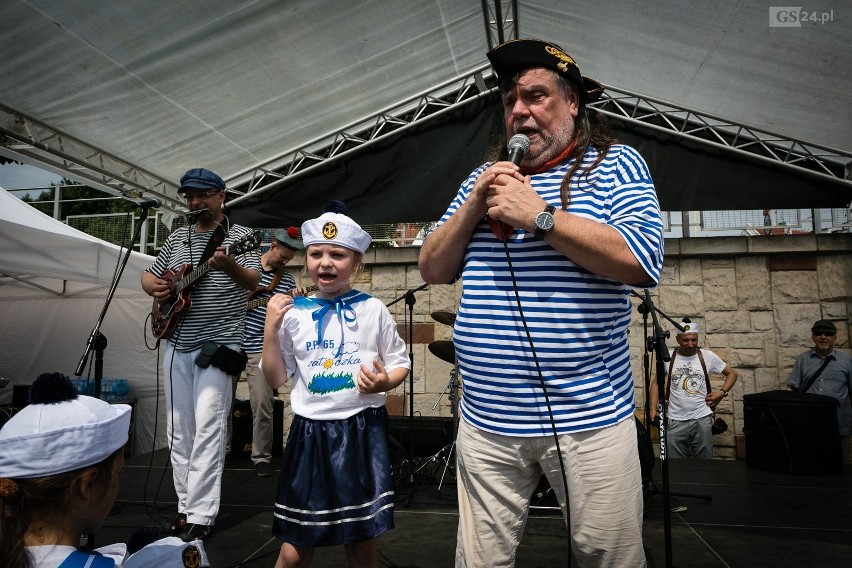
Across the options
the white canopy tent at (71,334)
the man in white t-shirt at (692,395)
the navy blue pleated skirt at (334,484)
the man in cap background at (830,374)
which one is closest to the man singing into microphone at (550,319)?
the navy blue pleated skirt at (334,484)

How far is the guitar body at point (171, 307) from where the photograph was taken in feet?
11.2

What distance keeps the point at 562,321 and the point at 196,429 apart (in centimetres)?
263

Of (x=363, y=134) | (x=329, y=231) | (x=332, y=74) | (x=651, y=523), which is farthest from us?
(x=363, y=134)

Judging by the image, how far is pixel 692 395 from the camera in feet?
20.0

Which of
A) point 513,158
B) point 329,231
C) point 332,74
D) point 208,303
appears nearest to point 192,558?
point 513,158

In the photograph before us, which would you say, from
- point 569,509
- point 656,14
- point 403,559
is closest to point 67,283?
point 403,559

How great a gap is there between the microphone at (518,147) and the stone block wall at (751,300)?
17.7ft

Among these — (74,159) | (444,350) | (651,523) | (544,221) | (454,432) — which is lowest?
(651,523)

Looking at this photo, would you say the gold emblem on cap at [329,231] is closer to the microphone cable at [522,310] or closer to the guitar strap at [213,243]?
the microphone cable at [522,310]


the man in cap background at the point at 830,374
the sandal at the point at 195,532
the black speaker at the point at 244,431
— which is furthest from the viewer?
the black speaker at the point at 244,431

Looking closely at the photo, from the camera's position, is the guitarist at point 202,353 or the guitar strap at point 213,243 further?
the guitar strap at point 213,243

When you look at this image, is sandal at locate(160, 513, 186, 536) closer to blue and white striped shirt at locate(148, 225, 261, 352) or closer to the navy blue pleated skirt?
blue and white striped shirt at locate(148, 225, 261, 352)

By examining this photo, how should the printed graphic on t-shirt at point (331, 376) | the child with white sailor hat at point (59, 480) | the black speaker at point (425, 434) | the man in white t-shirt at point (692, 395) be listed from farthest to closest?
the man in white t-shirt at point (692, 395), the black speaker at point (425, 434), the printed graphic on t-shirt at point (331, 376), the child with white sailor hat at point (59, 480)

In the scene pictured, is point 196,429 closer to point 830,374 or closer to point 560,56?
point 560,56
